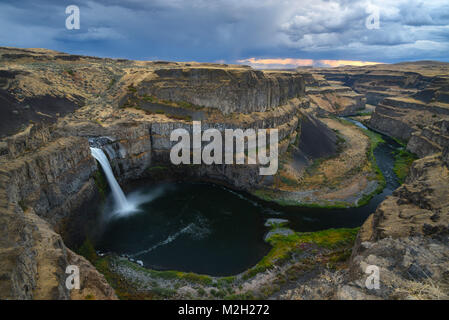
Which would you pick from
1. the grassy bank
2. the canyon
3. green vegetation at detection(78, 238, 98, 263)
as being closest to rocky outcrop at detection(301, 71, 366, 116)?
the canyon

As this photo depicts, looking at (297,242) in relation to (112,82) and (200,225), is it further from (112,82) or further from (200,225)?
(112,82)

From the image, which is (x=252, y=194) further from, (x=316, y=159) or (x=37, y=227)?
(x=37, y=227)

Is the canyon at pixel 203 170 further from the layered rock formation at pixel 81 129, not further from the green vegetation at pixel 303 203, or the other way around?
the green vegetation at pixel 303 203

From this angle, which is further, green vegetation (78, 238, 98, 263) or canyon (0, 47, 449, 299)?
green vegetation (78, 238, 98, 263)

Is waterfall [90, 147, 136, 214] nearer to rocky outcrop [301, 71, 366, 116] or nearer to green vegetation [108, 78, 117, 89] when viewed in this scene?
green vegetation [108, 78, 117, 89]

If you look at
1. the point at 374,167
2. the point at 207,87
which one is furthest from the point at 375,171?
the point at 207,87

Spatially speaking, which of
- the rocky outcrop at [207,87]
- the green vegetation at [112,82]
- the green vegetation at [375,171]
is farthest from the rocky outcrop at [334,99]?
the green vegetation at [112,82]

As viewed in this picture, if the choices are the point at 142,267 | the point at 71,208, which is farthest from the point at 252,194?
the point at 71,208
